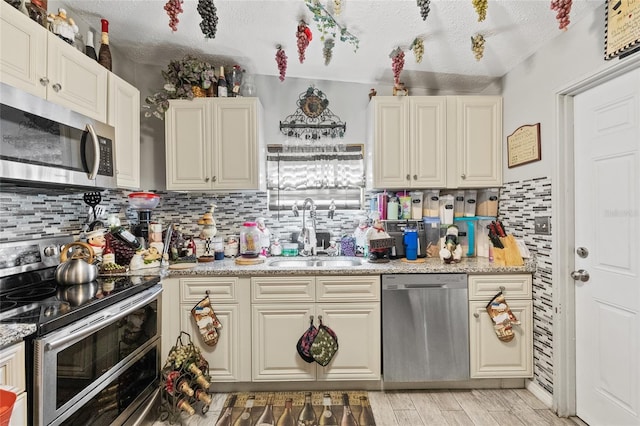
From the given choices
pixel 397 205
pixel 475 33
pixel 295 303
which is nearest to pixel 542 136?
pixel 475 33

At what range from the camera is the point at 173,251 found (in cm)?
234

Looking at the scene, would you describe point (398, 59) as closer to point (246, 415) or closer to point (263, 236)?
point (263, 236)

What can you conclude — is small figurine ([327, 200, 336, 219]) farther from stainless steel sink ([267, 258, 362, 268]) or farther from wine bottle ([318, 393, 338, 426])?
wine bottle ([318, 393, 338, 426])

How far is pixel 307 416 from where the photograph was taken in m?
1.94

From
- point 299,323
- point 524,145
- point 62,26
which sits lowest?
point 299,323

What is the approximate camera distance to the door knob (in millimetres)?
1840

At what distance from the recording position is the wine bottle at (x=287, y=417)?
1.88 meters

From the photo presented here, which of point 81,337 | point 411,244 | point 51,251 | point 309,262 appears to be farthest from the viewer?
point 309,262

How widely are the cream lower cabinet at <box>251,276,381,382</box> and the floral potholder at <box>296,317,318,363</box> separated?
2.1 inches

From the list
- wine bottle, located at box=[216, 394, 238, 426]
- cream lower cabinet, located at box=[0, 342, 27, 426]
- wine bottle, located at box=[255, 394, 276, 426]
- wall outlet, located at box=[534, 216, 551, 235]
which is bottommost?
wine bottle, located at box=[216, 394, 238, 426]

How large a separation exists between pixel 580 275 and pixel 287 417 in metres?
1.96

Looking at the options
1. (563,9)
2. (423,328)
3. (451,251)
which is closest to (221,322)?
(423,328)

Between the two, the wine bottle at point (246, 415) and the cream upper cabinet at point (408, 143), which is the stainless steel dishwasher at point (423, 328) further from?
the wine bottle at point (246, 415)

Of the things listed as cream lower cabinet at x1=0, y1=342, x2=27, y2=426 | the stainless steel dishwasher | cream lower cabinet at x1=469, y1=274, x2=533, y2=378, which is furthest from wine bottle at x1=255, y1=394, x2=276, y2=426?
cream lower cabinet at x1=469, y1=274, x2=533, y2=378
